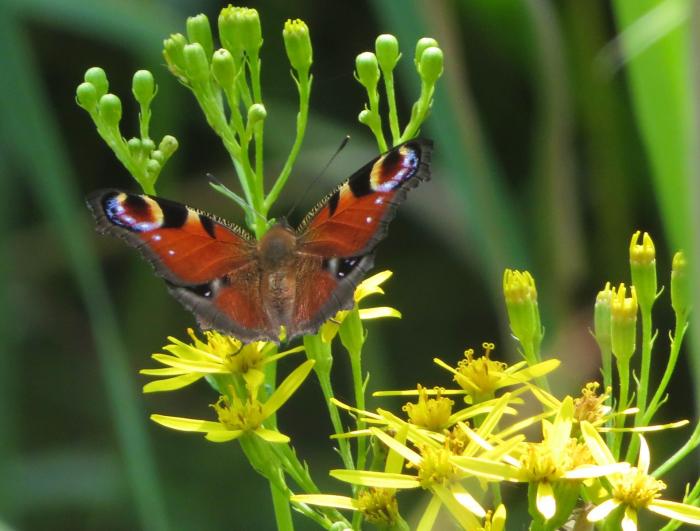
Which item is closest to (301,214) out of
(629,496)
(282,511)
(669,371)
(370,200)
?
(370,200)

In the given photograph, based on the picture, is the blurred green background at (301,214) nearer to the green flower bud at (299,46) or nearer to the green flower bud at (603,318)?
the green flower bud at (299,46)

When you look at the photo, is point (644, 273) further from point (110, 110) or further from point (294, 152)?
point (110, 110)

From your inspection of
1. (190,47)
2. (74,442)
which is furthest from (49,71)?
(190,47)

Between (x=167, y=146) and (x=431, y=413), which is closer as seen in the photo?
(x=431, y=413)

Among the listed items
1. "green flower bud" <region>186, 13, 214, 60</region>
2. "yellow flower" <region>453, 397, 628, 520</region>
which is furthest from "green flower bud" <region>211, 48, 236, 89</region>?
"yellow flower" <region>453, 397, 628, 520</region>

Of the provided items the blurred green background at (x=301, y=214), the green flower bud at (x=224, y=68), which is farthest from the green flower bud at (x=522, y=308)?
the blurred green background at (x=301, y=214)

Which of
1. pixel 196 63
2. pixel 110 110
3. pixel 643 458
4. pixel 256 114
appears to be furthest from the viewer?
pixel 110 110
